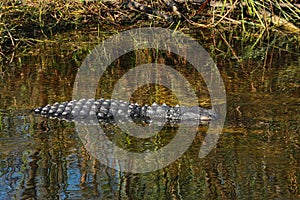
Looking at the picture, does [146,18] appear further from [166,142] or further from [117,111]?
[166,142]

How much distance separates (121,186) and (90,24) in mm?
5070

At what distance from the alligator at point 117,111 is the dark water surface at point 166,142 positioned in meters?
0.11

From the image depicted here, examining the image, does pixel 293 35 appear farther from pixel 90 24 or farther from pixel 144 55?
pixel 90 24

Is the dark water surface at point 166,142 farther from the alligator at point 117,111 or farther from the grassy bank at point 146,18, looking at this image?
the grassy bank at point 146,18

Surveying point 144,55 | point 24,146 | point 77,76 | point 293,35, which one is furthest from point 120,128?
point 293,35

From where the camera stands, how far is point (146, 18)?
7.88 meters

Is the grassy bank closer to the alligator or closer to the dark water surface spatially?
the dark water surface

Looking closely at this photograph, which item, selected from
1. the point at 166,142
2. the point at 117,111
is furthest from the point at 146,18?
the point at 166,142

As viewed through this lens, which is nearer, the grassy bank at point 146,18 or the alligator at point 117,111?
the alligator at point 117,111

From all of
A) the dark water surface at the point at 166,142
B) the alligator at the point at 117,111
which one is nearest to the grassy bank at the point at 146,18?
the dark water surface at the point at 166,142

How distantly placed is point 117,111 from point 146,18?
12.0ft

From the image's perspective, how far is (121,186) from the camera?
312cm

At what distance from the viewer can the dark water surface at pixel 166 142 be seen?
3.06m

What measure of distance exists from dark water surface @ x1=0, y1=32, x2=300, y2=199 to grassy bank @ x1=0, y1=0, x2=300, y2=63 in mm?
1316
